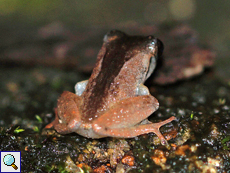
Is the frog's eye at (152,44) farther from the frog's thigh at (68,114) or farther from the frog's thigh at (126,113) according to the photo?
the frog's thigh at (68,114)

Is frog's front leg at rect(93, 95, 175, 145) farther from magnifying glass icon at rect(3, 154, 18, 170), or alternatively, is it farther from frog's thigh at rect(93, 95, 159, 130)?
magnifying glass icon at rect(3, 154, 18, 170)

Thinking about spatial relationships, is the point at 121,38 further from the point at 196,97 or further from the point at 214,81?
the point at 214,81

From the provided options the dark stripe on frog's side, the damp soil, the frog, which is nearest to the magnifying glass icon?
the damp soil

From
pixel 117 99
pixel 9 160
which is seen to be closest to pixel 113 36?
pixel 117 99

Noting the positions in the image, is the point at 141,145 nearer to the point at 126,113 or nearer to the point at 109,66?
the point at 126,113

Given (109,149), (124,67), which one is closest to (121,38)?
(124,67)

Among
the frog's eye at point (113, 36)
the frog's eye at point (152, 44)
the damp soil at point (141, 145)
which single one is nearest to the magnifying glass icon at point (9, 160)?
the damp soil at point (141, 145)

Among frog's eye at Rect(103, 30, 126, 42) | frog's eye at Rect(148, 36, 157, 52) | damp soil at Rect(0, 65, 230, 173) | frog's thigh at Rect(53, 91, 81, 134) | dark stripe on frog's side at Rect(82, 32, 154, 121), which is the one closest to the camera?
damp soil at Rect(0, 65, 230, 173)
